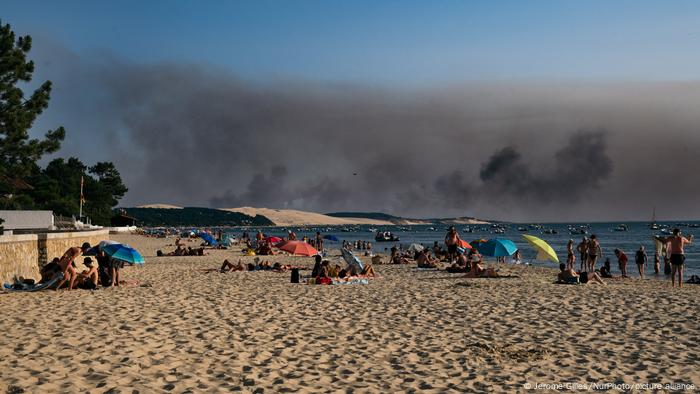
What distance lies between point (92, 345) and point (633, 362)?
769 cm

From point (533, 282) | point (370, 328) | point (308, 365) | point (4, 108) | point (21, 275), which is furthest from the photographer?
point (4, 108)

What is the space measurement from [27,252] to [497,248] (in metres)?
16.1

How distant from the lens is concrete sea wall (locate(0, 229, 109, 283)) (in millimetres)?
A: 16219

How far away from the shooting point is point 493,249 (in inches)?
905

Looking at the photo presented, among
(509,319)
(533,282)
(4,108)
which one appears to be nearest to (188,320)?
(509,319)

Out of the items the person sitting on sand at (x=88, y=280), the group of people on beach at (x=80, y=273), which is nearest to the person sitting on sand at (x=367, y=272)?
the group of people on beach at (x=80, y=273)

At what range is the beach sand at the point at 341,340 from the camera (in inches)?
286

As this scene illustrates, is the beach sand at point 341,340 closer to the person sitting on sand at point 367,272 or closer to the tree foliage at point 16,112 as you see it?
the person sitting on sand at point 367,272

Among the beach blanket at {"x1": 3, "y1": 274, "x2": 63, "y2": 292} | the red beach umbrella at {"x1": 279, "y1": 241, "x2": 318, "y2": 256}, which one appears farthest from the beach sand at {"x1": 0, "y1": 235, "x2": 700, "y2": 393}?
the red beach umbrella at {"x1": 279, "y1": 241, "x2": 318, "y2": 256}

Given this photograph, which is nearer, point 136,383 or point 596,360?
point 136,383

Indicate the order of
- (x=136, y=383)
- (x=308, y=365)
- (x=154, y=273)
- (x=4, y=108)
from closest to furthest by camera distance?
(x=136, y=383), (x=308, y=365), (x=154, y=273), (x=4, y=108)

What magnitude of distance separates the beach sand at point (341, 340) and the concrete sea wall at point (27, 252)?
2229 mm

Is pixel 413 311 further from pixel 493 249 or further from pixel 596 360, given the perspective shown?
pixel 493 249

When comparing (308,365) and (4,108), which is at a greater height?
(4,108)
